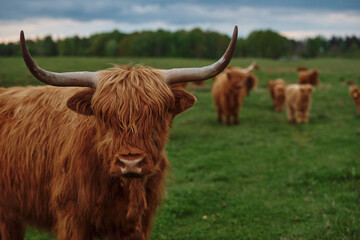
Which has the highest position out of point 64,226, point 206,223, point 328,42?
point 328,42

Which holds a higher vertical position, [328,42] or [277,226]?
[328,42]

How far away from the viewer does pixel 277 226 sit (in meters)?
4.72

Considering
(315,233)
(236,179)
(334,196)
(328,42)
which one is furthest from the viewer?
(328,42)

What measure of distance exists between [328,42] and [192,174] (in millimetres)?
118884

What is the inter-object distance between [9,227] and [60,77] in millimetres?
1888

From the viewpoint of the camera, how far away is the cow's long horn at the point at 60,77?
2.42m

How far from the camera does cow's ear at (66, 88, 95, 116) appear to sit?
8.89 feet

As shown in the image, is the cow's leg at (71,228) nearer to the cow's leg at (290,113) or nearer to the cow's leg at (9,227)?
the cow's leg at (9,227)

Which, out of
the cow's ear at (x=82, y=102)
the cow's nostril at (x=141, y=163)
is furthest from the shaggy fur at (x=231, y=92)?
the cow's nostril at (x=141, y=163)

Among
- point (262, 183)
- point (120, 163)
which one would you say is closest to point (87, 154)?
point (120, 163)

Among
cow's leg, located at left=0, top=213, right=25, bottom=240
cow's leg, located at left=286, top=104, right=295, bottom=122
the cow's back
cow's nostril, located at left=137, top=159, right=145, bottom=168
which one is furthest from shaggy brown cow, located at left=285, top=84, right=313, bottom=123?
cow's nostril, located at left=137, top=159, right=145, bottom=168

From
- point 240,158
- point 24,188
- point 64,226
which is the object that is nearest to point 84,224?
point 64,226

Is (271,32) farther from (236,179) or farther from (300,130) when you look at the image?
(236,179)

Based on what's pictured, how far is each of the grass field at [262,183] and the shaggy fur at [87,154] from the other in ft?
2.67
